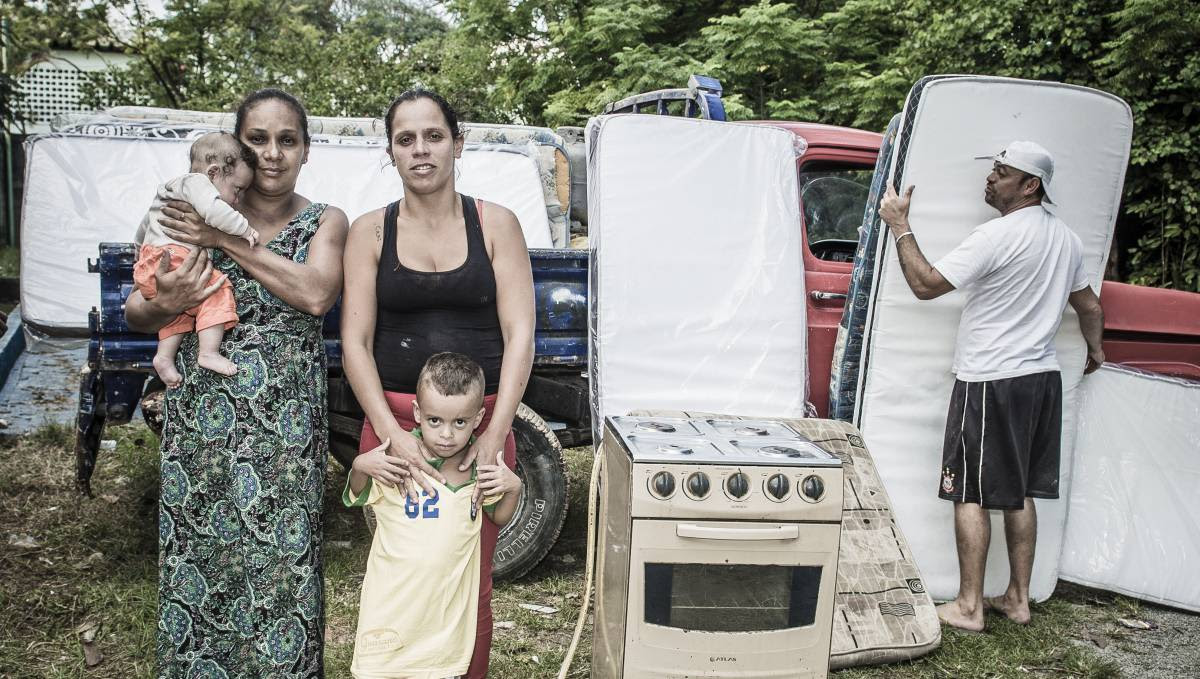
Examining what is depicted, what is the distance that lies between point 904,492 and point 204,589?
9.29 feet

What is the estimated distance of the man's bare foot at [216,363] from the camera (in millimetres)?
2314

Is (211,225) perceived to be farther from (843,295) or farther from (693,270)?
(843,295)

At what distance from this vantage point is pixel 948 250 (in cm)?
378

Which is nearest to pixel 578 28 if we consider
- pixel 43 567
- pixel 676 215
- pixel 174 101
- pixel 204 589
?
pixel 174 101

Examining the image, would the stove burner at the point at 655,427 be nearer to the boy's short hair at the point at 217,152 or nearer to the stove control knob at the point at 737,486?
the stove control knob at the point at 737,486

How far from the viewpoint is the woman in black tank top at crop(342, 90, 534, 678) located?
7.85 feet

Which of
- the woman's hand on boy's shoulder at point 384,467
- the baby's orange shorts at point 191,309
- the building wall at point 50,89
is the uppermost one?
the building wall at point 50,89

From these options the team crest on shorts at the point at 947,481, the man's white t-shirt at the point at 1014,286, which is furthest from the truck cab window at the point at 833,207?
the team crest on shorts at the point at 947,481

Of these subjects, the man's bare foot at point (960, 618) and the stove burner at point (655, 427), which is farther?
the man's bare foot at point (960, 618)

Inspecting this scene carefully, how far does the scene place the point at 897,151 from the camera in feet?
12.3

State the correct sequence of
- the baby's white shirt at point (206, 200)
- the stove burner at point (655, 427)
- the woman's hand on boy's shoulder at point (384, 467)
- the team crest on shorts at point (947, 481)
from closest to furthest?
the baby's white shirt at point (206, 200) < the woman's hand on boy's shoulder at point (384, 467) < the stove burner at point (655, 427) < the team crest on shorts at point (947, 481)

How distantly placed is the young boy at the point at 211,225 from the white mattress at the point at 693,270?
1.65 m

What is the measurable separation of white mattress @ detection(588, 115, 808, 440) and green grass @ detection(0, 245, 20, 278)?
1006 cm

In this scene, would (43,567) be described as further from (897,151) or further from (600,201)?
(897,151)
